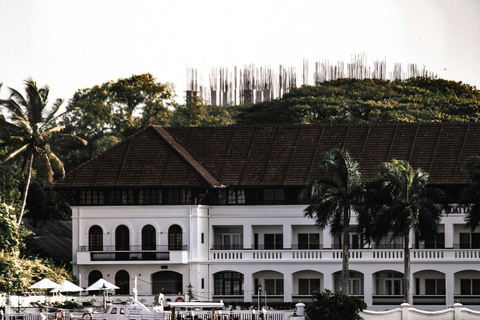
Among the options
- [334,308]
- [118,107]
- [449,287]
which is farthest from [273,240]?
[118,107]

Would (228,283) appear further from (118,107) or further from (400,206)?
(118,107)

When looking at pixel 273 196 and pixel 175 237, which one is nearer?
pixel 175 237

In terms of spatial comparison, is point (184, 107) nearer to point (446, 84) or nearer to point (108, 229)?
point (446, 84)

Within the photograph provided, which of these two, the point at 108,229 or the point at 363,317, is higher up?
the point at 108,229

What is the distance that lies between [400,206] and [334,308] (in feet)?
24.9

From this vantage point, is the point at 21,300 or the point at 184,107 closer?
the point at 21,300

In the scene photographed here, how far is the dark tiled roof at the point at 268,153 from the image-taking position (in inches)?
2795


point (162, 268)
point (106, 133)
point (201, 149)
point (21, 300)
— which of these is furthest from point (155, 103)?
point (21, 300)

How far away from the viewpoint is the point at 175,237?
70.8 m

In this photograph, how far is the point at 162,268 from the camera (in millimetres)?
70312

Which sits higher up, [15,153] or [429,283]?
[15,153]

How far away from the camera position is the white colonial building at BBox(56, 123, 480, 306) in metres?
70.1

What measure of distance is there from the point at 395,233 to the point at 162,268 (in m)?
16.4

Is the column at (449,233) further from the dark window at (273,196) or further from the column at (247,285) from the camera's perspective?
the column at (247,285)
